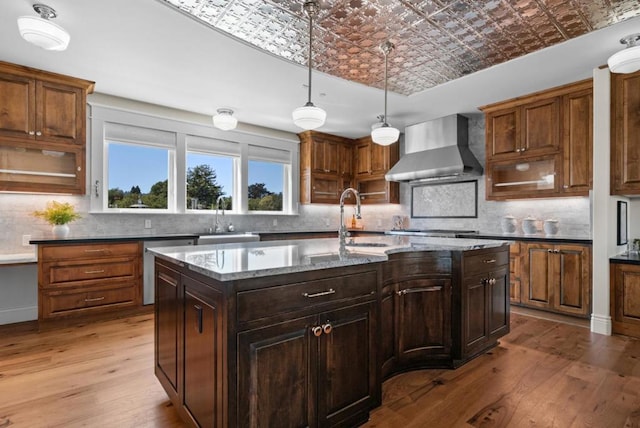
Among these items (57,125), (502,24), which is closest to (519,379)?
(502,24)

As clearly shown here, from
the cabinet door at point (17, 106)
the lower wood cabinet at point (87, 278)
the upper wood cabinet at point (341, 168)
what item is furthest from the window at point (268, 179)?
the cabinet door at point (17, 106)

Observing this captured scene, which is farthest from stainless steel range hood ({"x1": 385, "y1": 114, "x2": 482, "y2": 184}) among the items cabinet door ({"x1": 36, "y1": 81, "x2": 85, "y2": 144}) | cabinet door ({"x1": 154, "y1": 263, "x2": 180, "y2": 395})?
cabinet door ({"x1": 36, "y1": 81, "x2": 85, "y2": 144})

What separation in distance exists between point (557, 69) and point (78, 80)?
16.7 feet

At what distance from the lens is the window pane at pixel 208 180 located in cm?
501

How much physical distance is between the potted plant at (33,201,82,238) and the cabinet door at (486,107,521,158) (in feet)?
17.2

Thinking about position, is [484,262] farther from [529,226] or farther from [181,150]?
[181,150]

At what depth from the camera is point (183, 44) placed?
2.92 meters

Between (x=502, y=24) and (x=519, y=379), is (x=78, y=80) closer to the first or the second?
(x=502, y=24)

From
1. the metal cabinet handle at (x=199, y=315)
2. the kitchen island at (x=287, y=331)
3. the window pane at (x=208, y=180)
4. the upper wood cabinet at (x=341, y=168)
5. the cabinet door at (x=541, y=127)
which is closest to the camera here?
→ the kitchen island at (x=287, y=331)

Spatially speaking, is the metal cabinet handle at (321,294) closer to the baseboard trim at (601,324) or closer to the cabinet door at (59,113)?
the baseboard trim at (601,324)

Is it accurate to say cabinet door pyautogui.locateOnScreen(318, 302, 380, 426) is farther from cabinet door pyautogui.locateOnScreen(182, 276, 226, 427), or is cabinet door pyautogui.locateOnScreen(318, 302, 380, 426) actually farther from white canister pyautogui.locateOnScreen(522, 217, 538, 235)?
white canister pyautogui.locateOnScreen(522, 217, 538, 235)

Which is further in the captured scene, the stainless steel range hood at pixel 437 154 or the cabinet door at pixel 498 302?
the stainless steel range hood at pixel 437 154

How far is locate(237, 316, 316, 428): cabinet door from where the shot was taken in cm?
138

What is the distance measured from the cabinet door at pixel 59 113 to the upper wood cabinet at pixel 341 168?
3330 mm
